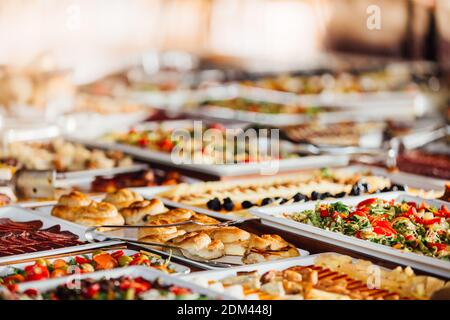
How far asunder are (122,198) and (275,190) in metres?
0.86

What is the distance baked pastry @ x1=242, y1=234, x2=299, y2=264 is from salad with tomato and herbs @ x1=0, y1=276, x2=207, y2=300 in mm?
584

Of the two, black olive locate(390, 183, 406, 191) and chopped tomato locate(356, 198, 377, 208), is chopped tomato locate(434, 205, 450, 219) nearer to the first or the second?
chopped tomato locate(356, 198, 377, 208)

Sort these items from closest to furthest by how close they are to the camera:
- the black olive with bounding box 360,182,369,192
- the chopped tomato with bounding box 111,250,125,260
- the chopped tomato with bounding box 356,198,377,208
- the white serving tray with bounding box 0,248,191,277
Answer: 1. the white serving tray with bounding box 0,248,191,277
2. the chopped tomato with bounding box 111,250,125,260
3. the chopped tomato with bounding box 356,198,377,208
4. the black olive with bounding box 360,182,369,192

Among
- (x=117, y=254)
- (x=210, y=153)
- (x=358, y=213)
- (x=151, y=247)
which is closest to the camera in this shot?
(x=117, y=254)

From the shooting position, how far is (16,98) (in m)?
7.22

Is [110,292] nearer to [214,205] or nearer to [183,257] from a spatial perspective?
[183,257]

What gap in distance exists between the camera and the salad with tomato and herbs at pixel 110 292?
2523 mm

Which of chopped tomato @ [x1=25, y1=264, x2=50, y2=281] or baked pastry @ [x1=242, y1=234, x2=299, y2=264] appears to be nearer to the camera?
chopped tomato @ [x1=25, y1=264, x2=50, y2=281]

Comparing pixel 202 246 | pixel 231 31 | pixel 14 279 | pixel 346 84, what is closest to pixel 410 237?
pixel 202 246

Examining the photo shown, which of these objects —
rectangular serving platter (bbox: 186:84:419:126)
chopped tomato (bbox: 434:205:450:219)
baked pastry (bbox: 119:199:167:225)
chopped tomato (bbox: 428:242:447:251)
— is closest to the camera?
chopped tomato (bbox: 428:242:447:251)

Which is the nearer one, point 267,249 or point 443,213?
point 267,249

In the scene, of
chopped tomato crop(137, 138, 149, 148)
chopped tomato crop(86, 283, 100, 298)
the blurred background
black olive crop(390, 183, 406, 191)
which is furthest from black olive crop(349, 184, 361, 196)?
the blurred background

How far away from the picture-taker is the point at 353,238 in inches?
123

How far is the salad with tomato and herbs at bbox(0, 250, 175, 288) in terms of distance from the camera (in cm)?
283
